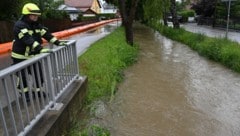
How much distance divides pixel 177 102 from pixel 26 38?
12.8 feet

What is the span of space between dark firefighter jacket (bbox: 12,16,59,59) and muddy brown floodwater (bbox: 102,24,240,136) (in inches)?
75.2

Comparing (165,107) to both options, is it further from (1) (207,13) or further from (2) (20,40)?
(1) (207,13)

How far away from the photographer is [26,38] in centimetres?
426

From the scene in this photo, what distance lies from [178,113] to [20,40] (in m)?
3.45

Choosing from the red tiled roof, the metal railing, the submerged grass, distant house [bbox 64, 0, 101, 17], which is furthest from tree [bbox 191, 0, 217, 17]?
the metal railing

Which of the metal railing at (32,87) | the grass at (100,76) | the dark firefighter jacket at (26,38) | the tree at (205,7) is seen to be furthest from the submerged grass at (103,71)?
the tree at (205,7)

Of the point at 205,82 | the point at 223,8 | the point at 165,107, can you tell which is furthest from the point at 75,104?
the point at 223,8

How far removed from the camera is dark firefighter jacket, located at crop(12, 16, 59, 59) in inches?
168

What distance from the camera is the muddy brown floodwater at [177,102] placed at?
208 inches

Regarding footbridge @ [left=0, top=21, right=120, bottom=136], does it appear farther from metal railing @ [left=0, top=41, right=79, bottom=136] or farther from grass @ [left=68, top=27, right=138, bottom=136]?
grass @ [left=68, top=27, right=138, bottom=136]

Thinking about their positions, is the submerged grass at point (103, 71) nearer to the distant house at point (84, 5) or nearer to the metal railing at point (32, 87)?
the metal railing at point (32, 87)

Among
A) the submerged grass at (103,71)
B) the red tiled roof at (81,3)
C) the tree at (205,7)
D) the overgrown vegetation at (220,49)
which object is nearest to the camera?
the submerged grass at (103,71)

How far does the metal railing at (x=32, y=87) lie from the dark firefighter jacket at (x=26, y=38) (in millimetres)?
353

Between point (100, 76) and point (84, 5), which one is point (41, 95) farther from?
point (84, 5)
